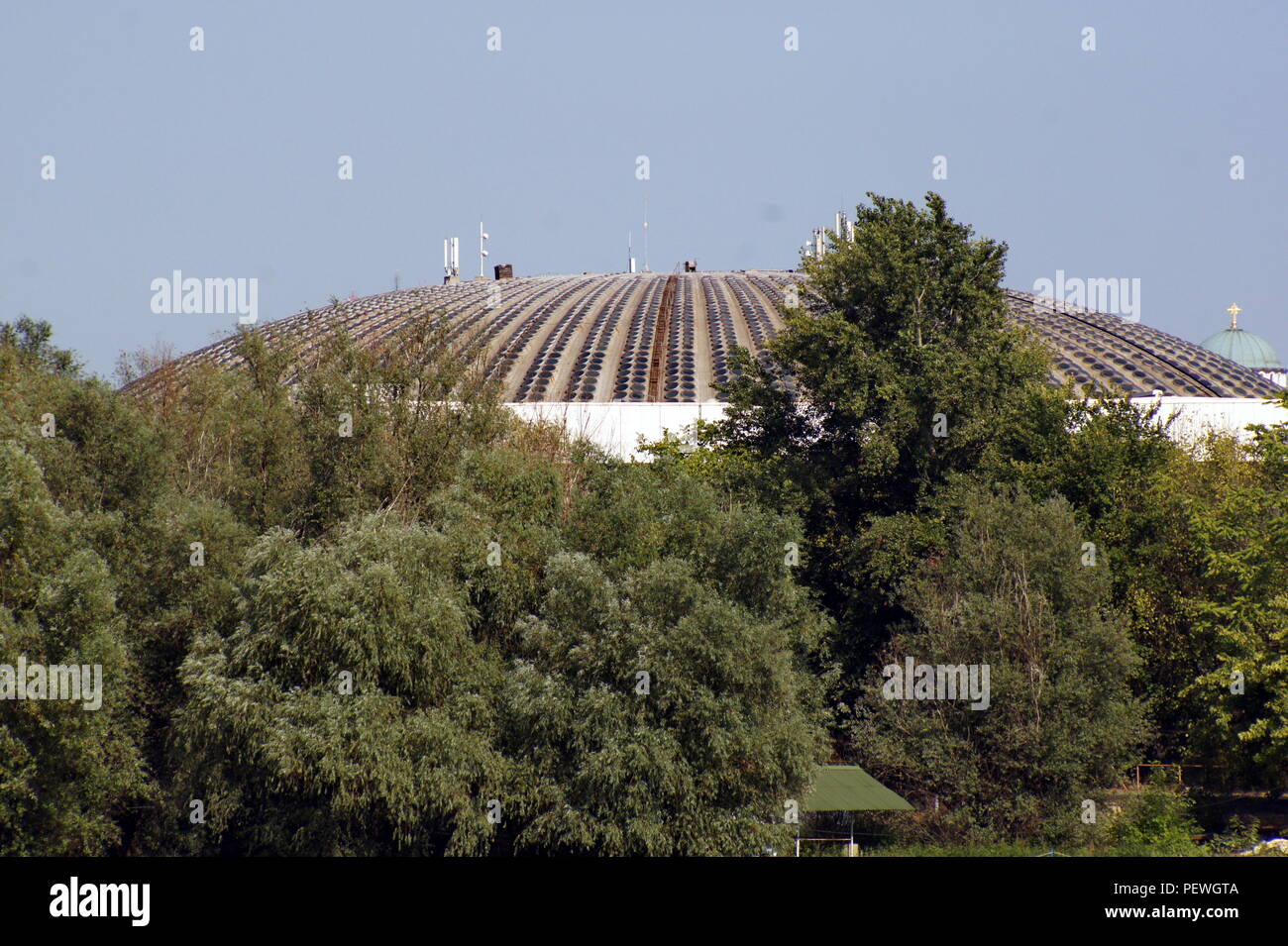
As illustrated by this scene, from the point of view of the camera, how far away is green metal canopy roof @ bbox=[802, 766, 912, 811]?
2955 centimetres

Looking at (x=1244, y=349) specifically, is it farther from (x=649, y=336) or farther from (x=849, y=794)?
(x=849, y=794)

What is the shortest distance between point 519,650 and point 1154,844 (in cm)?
1299

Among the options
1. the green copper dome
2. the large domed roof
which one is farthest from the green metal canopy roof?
the green copper dome

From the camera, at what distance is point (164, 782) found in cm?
2939

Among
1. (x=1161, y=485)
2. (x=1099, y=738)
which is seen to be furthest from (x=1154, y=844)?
(x=1161, y=485)

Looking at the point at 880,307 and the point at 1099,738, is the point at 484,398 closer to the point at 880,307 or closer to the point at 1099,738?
the point at 880,307

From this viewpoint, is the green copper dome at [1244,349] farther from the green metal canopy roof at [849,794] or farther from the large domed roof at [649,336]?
the green metal canopy roof at [849,794]

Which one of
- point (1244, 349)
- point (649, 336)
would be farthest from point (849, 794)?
point (1244, 349)

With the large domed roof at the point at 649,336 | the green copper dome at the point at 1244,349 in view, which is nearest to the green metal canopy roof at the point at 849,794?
the large domed roof at the point at 649,336

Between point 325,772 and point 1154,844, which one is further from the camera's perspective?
point 1154,844

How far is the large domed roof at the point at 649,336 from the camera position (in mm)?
59188

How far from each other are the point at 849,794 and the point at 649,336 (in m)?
38.3
